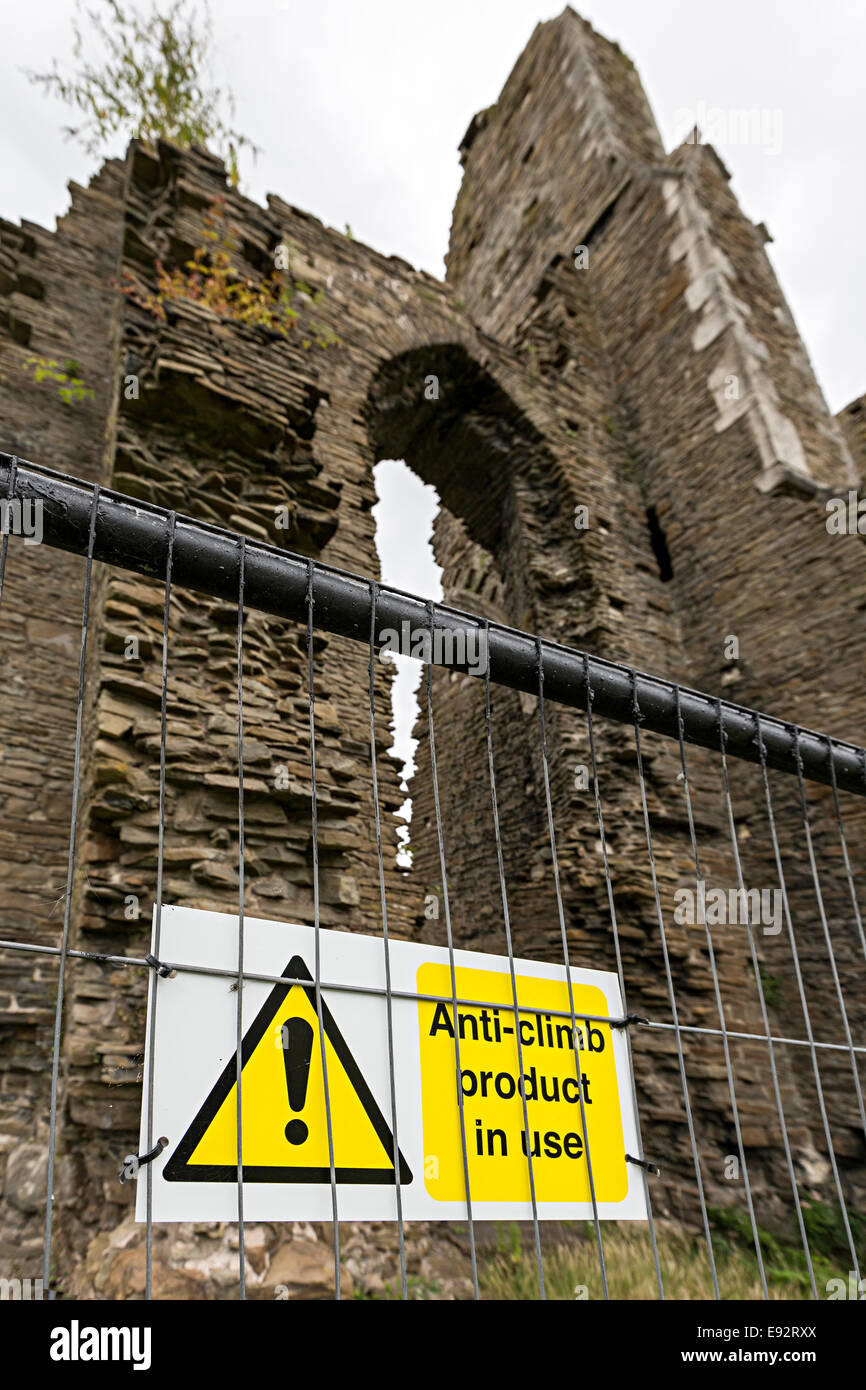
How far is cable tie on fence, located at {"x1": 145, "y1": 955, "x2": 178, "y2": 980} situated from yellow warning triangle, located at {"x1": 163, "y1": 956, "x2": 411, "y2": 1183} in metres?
0.19

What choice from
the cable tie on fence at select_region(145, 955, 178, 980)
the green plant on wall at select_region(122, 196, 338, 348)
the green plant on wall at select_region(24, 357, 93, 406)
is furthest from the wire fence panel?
the green plant on wall at select_region(24, 357, 93, 406)

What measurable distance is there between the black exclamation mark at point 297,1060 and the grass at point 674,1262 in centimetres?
286

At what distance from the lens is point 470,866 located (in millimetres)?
9273

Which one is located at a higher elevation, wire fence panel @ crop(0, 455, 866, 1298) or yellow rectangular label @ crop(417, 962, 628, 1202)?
wire fence panel @ crop(0, 455, 866, 1298)

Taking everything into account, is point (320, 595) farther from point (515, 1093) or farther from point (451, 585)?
point (451, 585)

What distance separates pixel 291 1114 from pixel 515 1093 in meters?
0.48

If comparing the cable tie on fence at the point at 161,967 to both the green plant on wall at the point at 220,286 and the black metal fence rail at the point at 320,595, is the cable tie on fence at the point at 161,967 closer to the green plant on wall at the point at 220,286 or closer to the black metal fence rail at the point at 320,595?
the black metal fence rail at the point at 320,595

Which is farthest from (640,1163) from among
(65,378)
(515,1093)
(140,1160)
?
(65,378)

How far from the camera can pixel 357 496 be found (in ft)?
23.3

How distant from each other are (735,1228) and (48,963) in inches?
195

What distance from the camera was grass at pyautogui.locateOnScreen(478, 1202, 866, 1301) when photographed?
14.0ft

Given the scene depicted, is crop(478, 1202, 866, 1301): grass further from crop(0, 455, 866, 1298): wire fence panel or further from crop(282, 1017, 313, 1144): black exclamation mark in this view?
crop(282, 1017, 313, 1144): black exclamation mark

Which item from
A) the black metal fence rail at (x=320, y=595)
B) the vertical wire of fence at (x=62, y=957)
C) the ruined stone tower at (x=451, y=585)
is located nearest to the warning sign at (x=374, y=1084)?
the vertical wire of fence at (x=62, y=957)
